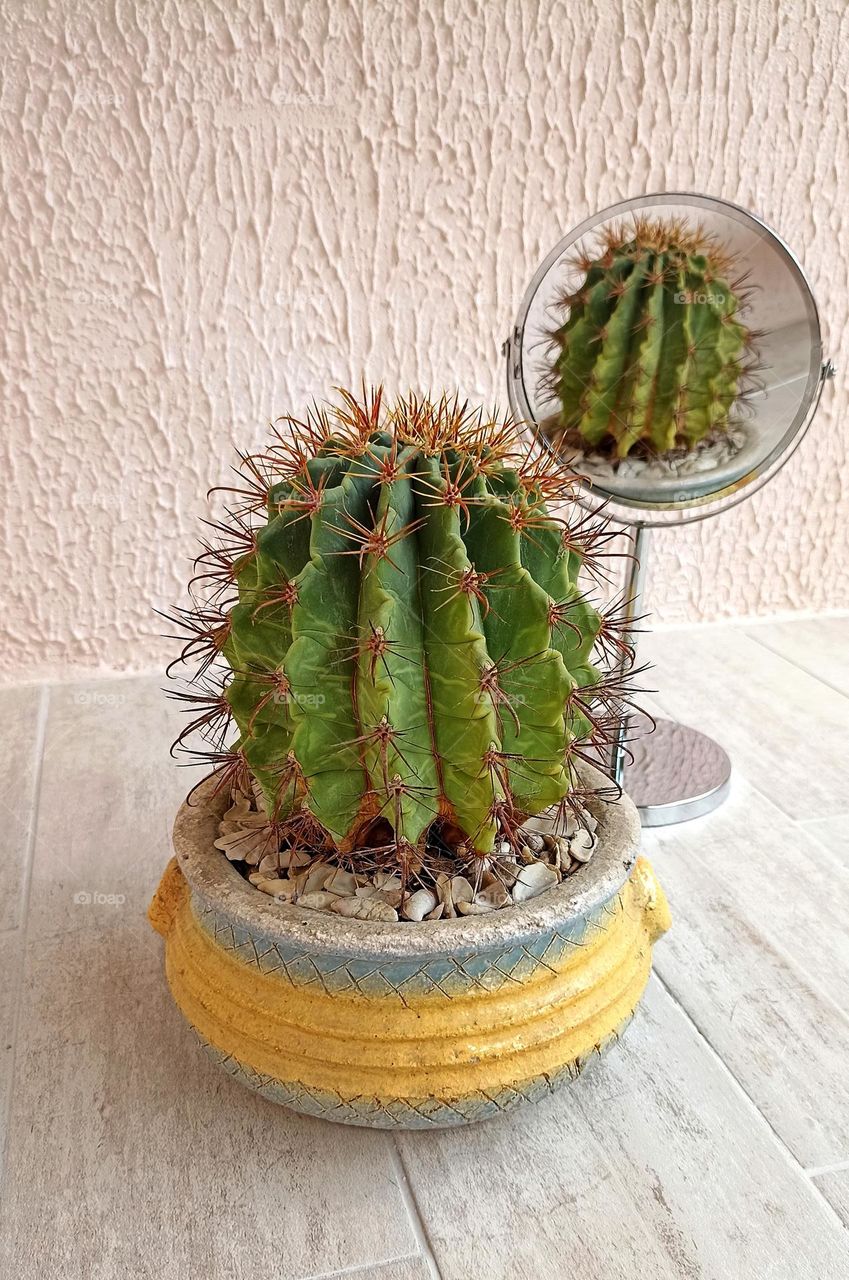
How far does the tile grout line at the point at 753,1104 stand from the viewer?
62 cm

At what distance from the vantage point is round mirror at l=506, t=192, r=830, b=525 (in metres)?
0.98

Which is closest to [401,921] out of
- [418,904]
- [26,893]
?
[418,904]

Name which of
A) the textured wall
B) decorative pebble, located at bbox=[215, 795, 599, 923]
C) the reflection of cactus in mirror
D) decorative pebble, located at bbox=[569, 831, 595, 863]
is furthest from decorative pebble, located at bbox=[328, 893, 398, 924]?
the textured wall

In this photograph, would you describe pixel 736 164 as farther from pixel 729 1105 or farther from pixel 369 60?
pixel 729 1105

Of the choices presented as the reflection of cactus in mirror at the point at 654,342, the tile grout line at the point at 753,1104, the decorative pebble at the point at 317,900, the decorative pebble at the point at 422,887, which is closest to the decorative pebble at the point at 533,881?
the decorative pebble at the point at 422,887

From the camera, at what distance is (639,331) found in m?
0.99

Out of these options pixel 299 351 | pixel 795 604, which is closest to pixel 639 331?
pixel 299 351

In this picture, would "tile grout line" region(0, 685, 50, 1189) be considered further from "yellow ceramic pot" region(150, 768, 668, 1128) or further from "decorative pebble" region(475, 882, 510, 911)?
"decorative pebble" region(475, 882, 510, 911)

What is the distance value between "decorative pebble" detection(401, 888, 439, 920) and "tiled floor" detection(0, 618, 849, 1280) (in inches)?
6.2

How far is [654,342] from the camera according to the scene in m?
0.99

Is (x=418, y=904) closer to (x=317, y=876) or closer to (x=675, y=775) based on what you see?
(x=317, y=876)

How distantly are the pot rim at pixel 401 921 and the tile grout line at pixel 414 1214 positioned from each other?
157 millimetres

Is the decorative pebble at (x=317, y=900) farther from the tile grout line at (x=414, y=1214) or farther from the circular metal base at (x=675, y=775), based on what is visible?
the circular metal base at (x=675, y=775)

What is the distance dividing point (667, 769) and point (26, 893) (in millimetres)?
644
